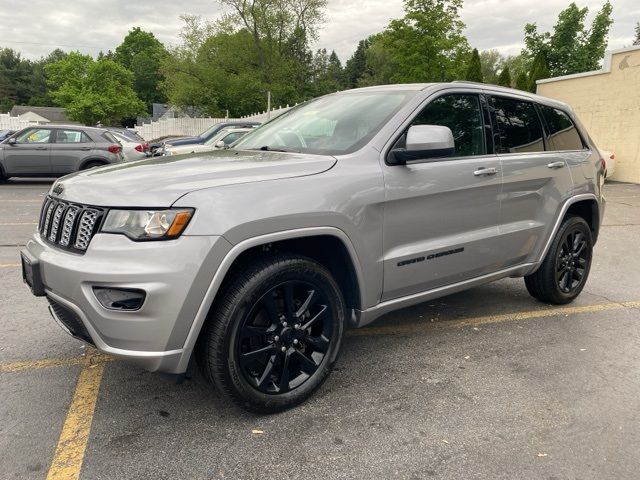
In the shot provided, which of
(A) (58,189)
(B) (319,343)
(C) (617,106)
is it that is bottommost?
(B) (319,343)

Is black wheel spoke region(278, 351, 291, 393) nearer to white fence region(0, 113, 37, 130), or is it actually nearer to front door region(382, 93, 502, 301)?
front door region(382, 93, 502, 301)

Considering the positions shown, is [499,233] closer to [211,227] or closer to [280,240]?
[280,240]

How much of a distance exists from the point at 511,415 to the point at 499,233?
135 cm

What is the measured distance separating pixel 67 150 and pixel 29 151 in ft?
A: 3.16

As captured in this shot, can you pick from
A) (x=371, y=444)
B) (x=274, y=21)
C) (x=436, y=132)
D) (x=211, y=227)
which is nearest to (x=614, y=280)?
(x=436, y=132)

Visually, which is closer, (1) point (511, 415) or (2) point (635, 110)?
(1) point (511, 415)

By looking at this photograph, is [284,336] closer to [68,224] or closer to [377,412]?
[377,412]

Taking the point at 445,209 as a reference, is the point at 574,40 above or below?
above

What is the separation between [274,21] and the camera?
149 feet

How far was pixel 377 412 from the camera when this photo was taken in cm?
281

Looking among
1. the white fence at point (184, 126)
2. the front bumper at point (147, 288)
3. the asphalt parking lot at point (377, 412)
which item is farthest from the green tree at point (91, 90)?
the front bumper at point (147, 288)

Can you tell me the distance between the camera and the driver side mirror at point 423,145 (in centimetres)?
292

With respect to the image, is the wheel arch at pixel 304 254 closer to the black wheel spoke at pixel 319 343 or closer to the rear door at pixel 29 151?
the black wheel spoke at pixel 319 343

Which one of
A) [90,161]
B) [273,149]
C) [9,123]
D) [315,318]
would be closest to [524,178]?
[273,149]
